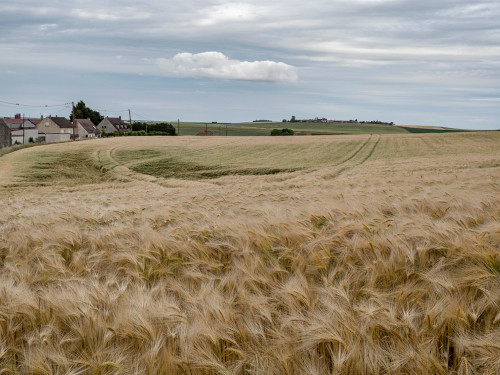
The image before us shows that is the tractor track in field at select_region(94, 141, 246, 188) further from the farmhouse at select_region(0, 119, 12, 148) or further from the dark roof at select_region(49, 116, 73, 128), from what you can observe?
the dark roof at select_region(49, 116, 73, 128)

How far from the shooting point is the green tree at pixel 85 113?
397ft

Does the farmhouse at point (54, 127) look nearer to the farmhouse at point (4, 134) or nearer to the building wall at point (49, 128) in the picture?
the building wall at point (49, 128)

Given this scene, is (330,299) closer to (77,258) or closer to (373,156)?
(77,258)

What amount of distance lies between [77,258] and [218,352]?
7.68ft

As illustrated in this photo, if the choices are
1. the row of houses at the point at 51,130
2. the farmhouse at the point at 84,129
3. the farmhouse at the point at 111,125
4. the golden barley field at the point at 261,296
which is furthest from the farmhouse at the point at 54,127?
the golden barley field at the point at 261,296

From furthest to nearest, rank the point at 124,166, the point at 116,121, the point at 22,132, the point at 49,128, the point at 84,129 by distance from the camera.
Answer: the point at 116,121 < the point at 49,128 < the point at 84,129 < the point at 22,132 < the point at 124,166

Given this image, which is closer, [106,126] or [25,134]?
[25,134]

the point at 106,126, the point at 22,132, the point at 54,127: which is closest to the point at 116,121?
the point at 106,126

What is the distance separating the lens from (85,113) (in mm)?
123062

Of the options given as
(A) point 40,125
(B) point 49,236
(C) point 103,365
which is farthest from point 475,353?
(A) point 40,125

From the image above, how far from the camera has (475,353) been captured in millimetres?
2273

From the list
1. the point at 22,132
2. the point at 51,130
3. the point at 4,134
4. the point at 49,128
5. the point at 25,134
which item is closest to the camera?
the point at 4,134

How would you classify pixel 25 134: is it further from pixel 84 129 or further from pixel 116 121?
pixel 116 121

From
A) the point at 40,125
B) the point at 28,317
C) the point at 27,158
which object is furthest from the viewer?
the point at 40,125
